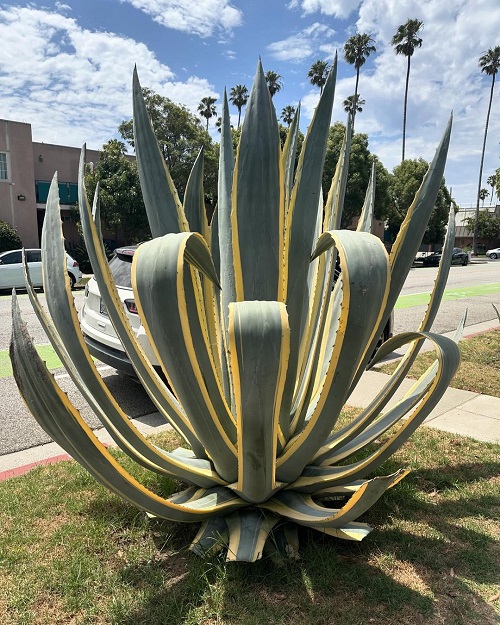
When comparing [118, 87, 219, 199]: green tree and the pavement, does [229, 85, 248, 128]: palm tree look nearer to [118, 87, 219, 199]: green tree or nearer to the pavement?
[118, 87, 219, 199]: green tree

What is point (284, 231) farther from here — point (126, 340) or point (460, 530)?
point (460, 530)

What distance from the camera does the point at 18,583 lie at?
7.55 feet

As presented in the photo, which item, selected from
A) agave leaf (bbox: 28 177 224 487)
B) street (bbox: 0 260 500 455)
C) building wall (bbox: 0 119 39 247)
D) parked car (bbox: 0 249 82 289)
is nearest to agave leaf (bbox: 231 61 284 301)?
agave leaf (bbox: 28 177 224 487)

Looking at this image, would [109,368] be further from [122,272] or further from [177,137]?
[177,137]

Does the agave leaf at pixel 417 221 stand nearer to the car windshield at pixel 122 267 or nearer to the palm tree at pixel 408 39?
the car windshield at pixel 122 267

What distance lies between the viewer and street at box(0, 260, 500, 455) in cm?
450

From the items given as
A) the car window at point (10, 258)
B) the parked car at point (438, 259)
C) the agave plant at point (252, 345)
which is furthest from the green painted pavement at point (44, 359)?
the parked car at point (438, 259)

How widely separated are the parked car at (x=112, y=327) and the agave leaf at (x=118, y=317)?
183 centimetres

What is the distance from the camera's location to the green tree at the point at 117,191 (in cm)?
2317

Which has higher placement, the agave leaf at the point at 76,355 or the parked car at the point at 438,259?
the agave leaf at the point at 76,355

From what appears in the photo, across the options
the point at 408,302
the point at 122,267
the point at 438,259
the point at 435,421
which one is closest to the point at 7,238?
the point at 408,302

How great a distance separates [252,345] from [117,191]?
23382 mm

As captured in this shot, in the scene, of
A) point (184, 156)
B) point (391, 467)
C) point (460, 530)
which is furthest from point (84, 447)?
point (184, 156)

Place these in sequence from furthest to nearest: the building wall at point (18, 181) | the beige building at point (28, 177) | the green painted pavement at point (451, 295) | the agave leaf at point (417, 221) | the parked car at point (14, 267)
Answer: the beige building at point (28, 177)
the building wall at point (18, 181)
the parked car at point (14, 267)
the green painted pavement at point (451, 295)
the agave leaf at point (417, 221)
